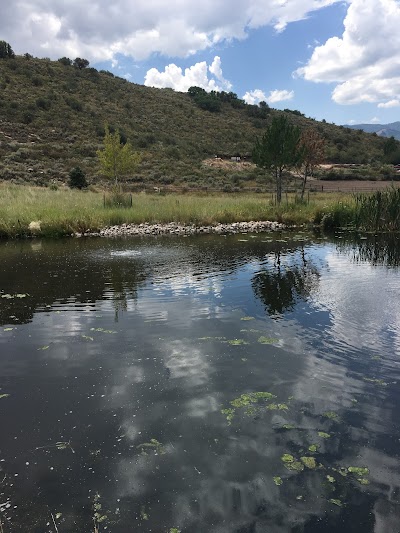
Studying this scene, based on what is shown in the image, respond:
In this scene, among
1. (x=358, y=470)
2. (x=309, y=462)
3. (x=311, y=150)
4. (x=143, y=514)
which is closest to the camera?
(x=143, y=514)

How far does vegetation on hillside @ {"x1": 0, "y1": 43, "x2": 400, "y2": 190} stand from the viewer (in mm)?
39656

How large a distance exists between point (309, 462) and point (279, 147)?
23.2m

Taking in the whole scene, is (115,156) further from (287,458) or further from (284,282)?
(287,458)

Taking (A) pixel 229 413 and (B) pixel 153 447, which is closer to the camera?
(B) pixel 153 447

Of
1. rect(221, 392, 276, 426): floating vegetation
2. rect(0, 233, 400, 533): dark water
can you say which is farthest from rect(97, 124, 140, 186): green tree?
rect(221, 392, 276, 426): floating vegetation

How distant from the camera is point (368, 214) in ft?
62.1

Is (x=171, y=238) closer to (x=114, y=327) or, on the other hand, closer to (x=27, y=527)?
(x=114, y=327)

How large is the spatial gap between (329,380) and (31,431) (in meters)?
3.41

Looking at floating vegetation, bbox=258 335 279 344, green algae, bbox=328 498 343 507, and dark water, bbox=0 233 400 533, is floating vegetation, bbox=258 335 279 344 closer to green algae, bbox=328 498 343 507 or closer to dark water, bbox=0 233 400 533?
dark water, bbox=0 233 400 533

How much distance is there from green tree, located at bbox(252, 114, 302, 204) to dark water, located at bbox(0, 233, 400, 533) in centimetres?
1642

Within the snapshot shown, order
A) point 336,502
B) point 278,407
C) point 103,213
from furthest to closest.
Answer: point 103,213, point 278,407, point 336,502

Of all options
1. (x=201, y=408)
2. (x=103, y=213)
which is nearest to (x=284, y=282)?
(x=201, y=408)

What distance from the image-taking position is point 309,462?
372 cm

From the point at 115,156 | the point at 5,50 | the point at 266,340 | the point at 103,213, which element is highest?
the point at 5,50
